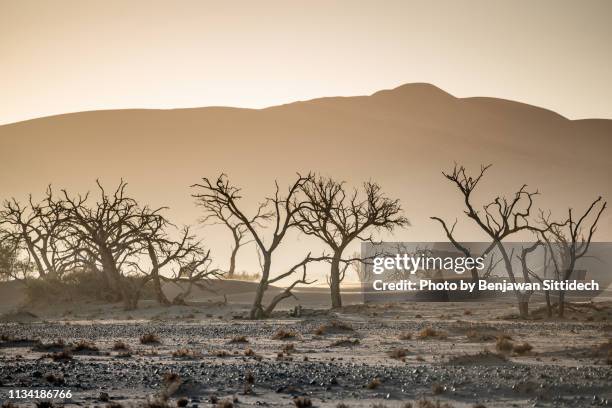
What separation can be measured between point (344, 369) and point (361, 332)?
1122 cm

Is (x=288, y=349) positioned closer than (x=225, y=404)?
No

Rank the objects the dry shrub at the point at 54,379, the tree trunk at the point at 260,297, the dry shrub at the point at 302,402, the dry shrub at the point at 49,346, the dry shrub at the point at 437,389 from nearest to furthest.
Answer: the dry shrub at the point at 302,402, the dry shrub at the point at 437,389, the dry shrub at the point at 54,379, the dry shrub at the point at 49,346, the tree trunk at the point at 260,297

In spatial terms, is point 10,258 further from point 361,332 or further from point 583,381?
point 583,381

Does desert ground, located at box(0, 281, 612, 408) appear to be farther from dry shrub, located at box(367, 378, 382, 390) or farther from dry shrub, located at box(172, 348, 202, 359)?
dry shrub, located at box(367, 378, 382, 390)

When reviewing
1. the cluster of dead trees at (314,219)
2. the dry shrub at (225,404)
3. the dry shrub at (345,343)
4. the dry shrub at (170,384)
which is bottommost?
the dry shrub at (225,404)

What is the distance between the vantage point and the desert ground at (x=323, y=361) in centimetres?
1636

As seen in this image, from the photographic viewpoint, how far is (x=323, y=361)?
21.9m

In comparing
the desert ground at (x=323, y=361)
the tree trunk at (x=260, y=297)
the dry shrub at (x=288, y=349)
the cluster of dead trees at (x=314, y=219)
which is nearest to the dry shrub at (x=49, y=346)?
the desert ground at (x=323, y=361)

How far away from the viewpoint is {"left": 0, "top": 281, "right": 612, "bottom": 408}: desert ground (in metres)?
16.4

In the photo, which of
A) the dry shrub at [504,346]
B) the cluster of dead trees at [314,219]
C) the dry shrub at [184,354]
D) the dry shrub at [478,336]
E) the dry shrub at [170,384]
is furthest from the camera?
the cluster of dead trees at [314,219]

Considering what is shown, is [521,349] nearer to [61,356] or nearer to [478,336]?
[478,336]

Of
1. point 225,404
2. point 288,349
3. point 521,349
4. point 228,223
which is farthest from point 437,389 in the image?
point 228,223

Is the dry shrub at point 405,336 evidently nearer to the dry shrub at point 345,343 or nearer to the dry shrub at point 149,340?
the dry shrub at point 345,343

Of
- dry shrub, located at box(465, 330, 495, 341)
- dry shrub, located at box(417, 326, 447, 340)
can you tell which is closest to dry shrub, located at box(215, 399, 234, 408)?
dry shrub, located at box(465, 330, 495, 341)
